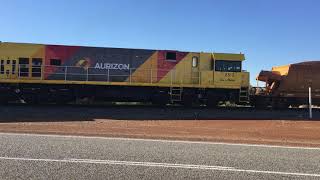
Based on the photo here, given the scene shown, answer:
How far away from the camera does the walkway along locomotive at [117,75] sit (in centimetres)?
2530

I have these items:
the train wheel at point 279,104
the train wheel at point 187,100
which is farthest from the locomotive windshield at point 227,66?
the train wheel at point 279,104

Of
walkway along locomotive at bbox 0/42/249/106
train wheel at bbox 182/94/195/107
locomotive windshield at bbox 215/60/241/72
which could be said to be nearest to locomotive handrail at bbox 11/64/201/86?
walkway along locomotive at bbox 0/42/249/106

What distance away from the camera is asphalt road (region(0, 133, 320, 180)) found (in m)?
7.48

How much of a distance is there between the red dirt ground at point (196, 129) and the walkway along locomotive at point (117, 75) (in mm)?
7126

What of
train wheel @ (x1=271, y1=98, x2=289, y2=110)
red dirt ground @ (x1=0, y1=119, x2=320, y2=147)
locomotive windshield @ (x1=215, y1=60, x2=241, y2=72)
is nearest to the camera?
red dirt ground @ (x1=0, y1=119, x2=320, y2=147)

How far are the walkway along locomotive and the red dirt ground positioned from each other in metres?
7.13

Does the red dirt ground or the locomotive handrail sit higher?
the locomotive handrail

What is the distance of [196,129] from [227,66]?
11.6 m

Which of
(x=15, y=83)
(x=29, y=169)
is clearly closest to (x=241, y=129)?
(x=29, y=169)

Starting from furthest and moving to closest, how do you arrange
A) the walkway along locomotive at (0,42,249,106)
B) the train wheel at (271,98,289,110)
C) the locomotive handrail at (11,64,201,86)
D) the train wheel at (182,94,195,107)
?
the train wheel at (271,98,289,110) → the train wheel at (182,94,195,107) → the locomotive handrail at (11,64,201,86) → the walkway along locomotive at (0,42,249,106)

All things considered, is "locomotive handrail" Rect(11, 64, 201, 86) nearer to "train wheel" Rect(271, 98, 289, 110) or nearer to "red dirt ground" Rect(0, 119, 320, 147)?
"train wheel" Rect(271, 98, 289, 110)

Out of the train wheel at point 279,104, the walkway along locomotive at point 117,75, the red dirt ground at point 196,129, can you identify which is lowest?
the red dirt ground at point 196,129

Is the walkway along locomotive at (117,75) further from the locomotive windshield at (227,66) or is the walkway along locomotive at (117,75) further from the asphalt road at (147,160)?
the asphalt road at (147,160)

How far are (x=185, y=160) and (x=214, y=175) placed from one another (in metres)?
1.33
